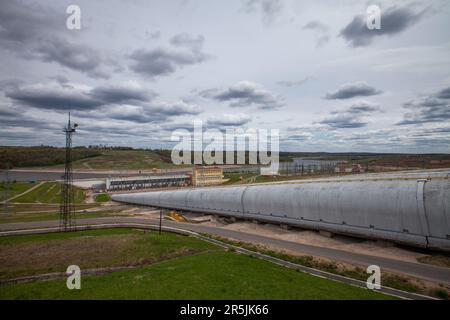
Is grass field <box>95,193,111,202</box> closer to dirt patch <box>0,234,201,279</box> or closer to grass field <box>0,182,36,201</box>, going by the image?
grass field <box>0,182,36,201</box>

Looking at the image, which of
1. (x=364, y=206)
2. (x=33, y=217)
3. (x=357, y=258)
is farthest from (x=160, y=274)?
(x=33, y=217)

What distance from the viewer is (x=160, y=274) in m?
18.5

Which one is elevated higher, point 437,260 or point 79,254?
point 437,260

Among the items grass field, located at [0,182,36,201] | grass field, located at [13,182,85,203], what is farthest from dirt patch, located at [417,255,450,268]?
grass field, located at [0,182,36,201]

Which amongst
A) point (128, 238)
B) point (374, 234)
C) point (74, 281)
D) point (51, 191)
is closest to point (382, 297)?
point (374, 234)

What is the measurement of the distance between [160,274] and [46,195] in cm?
8545

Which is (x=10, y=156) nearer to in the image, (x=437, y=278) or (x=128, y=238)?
(x=128, y=238)

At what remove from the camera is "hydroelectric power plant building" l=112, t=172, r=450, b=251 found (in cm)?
2283

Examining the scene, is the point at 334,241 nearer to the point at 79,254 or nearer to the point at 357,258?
the point at 357,258

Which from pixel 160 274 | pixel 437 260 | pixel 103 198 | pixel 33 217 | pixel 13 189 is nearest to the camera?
pixel 160 274

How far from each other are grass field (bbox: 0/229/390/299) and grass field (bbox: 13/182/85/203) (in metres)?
59.3

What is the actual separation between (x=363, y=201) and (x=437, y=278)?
9.98m

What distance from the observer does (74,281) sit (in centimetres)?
1828
